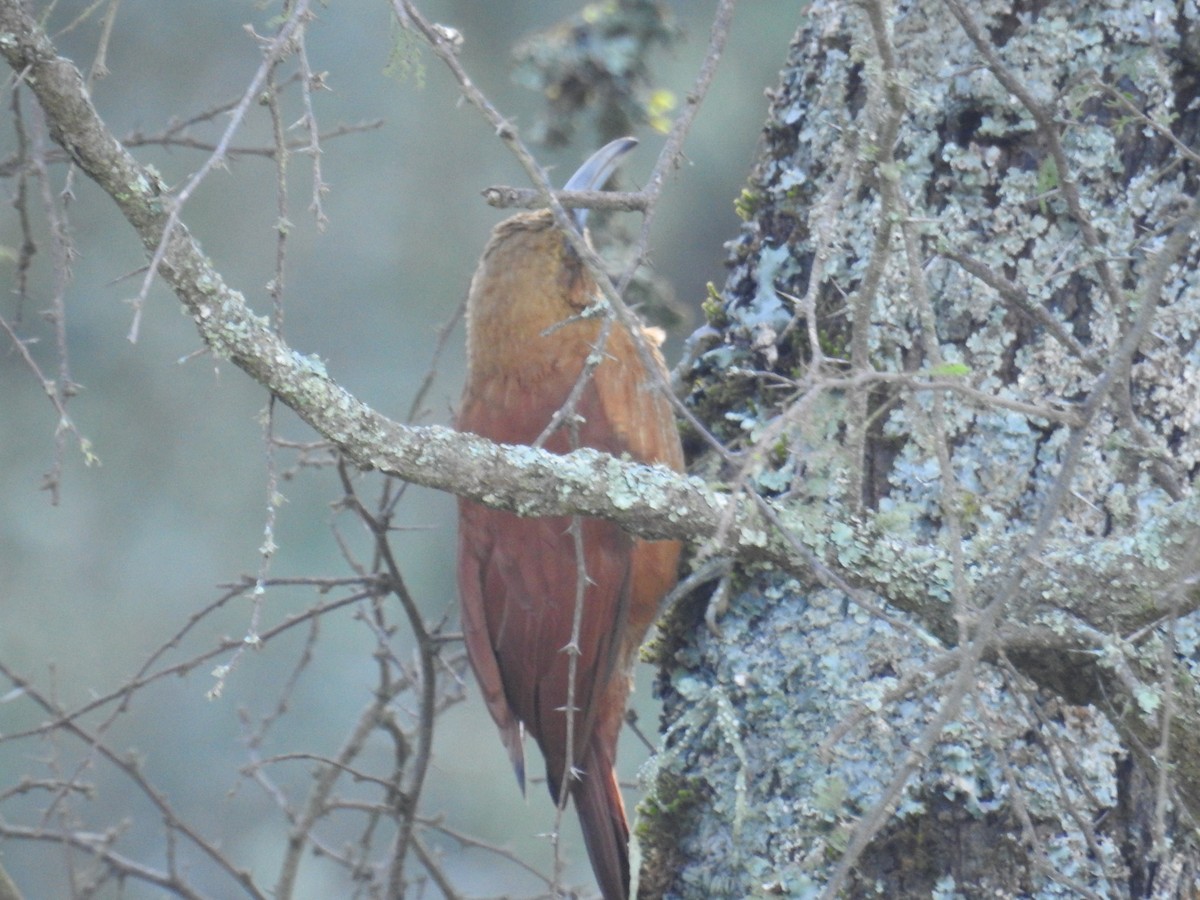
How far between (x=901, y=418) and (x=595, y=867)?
3.10 ft

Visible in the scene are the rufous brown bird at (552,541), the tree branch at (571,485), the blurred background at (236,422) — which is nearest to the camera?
the tree branch at (571,485)

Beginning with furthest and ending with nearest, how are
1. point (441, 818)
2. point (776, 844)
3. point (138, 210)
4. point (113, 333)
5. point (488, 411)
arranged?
point (113, 333)
point (488, 411)
point (441, 818)
point (776, 844)
point (138, 210)

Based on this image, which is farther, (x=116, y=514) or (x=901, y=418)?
(x=116, y=514)

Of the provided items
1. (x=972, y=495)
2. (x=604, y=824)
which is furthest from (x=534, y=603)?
(x=972, y=495)

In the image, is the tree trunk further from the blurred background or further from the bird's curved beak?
the blurred background

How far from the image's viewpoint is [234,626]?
8227mm

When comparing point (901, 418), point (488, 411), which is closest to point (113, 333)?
point (488, 411)

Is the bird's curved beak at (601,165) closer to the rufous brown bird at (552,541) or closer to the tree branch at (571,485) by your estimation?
the rufous brown bird at (552,541)

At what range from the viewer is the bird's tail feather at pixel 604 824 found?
93.7 inches

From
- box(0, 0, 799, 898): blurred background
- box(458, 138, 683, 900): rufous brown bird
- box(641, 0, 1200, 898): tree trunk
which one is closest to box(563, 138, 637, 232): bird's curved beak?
box(458, 138, 683, 900): rufous brown bird

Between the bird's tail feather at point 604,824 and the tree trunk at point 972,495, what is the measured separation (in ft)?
0.29

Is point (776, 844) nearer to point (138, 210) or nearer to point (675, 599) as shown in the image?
point (675, 599)

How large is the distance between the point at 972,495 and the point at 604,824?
3.04 feet

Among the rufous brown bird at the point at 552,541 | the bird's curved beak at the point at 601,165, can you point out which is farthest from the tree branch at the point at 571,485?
the bird's curved beak at the point at 601,165
